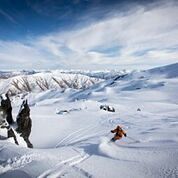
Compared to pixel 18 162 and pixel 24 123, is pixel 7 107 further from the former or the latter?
pixel 18 162

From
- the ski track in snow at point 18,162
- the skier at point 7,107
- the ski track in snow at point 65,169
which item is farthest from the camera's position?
the skier at point 7,107

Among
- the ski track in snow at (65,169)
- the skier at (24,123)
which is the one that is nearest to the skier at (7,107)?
the skier at (24,123)

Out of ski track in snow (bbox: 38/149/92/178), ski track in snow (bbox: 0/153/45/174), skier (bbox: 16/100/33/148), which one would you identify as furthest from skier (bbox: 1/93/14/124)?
ski track in snow (bbox: 38/149/92/178)

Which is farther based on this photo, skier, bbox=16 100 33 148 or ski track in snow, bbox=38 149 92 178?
skier, bbox=16 100 33 148

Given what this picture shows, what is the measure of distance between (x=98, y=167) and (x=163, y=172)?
2.64m

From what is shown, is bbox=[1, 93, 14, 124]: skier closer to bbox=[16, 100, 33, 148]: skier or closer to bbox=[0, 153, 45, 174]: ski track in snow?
bbox=[16, 100, 33, 148]: skier

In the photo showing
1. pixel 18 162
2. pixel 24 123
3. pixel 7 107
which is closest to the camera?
pixel 18 162

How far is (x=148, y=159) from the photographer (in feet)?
33.6

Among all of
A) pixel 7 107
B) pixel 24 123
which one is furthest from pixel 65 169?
pixel 7 107

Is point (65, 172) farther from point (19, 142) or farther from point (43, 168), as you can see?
point (19, 142)

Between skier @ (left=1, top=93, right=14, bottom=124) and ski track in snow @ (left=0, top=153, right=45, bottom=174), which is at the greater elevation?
skier @ (left=1, top=93, right=14, bottom=124)

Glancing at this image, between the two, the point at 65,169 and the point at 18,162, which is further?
the point at 18,162

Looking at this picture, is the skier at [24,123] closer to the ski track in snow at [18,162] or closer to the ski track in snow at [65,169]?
the ski track in snow at [18,162]

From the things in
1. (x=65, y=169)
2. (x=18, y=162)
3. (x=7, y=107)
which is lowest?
(x=65, y=169)
